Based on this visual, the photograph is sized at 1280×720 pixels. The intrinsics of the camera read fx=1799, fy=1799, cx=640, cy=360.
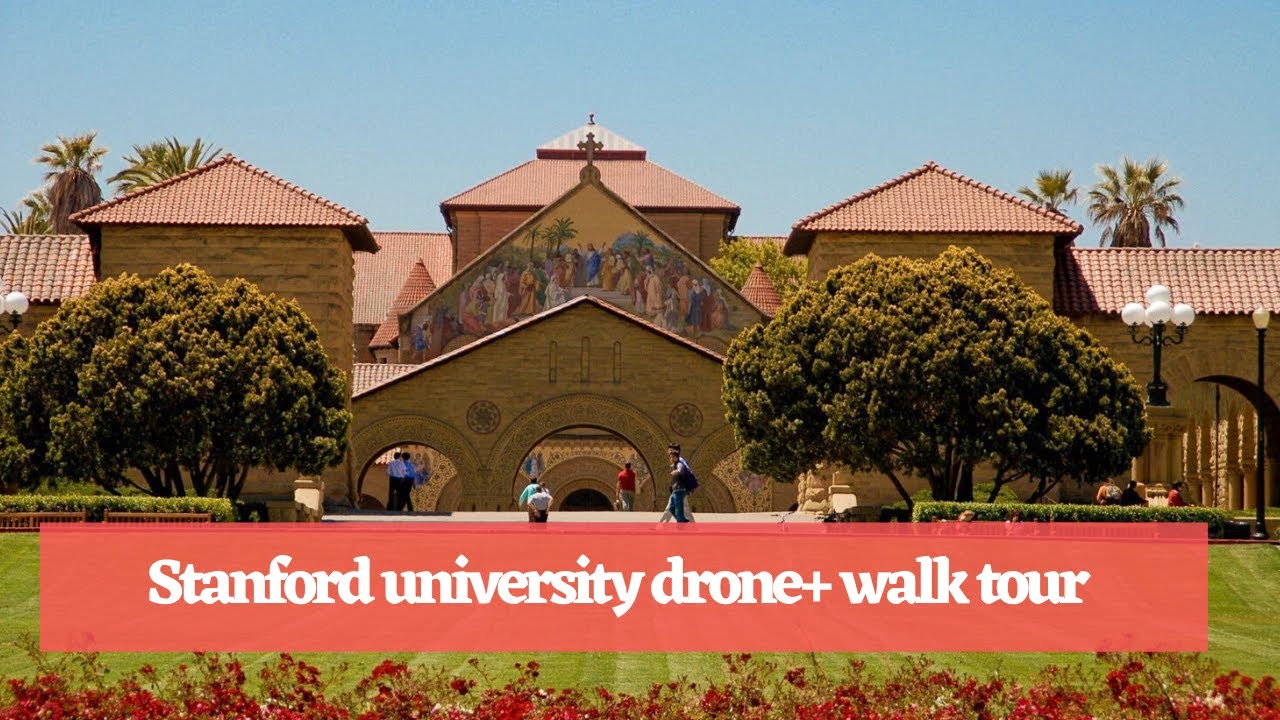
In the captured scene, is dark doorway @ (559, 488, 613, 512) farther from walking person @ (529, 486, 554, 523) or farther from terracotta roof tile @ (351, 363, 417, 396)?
walking person @ (529, 486, 554, 523)

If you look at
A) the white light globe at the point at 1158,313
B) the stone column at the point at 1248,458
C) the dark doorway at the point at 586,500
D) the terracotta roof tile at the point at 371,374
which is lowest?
the dark doorway at the point at 586,500

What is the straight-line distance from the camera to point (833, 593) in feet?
71.7

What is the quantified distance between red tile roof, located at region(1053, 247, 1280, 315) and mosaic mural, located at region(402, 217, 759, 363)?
18224 millimetres

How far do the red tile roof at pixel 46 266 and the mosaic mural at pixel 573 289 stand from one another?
17.9 meters

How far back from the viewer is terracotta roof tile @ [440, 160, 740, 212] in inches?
3533

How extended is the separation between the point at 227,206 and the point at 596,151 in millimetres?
56944

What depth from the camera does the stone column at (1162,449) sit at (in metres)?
31.1

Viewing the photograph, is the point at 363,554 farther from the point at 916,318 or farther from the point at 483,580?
the point at 916,318

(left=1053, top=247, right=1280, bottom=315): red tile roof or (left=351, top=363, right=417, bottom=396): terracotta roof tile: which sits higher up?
(left=1053, top=247, right=1280, bottom=315): red tile roof

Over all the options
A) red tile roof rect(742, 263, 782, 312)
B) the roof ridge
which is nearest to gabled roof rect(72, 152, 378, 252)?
the roof ridge

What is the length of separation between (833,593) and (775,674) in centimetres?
707

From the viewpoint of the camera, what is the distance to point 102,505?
28.8m

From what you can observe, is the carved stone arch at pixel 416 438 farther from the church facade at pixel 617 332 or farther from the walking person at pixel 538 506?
the walking person at pixel 538 506

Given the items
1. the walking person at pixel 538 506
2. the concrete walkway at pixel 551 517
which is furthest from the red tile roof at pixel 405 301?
the walking person at pixel 538 506
